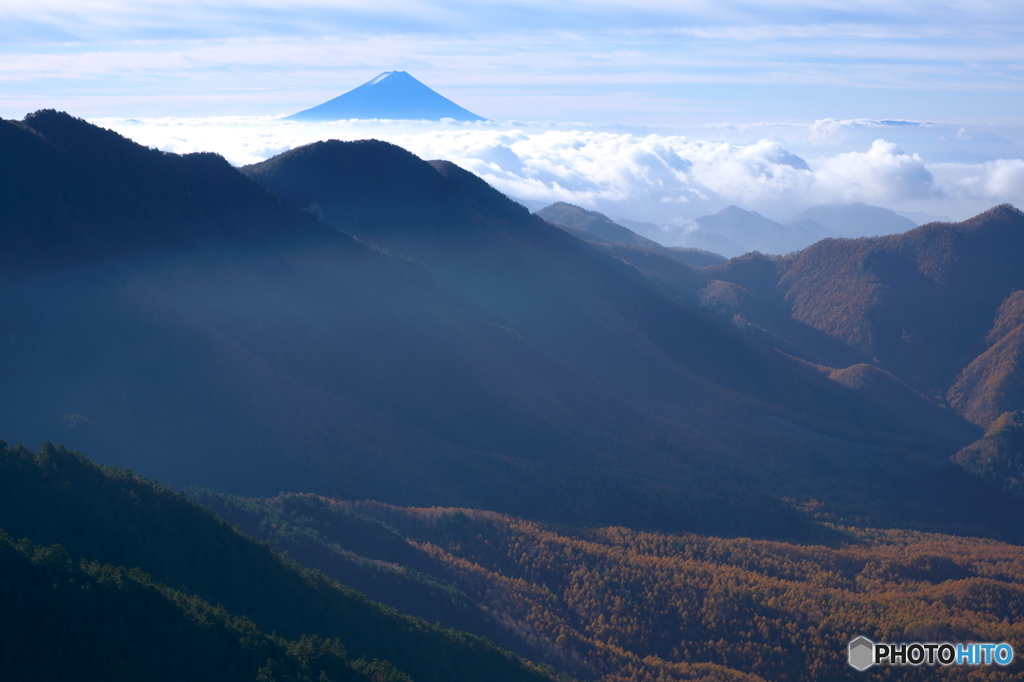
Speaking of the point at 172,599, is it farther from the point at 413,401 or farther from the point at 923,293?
the point at 923,293

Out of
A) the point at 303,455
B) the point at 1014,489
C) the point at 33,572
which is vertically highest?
the point at 33,572

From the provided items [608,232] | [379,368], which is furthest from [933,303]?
[379,368]

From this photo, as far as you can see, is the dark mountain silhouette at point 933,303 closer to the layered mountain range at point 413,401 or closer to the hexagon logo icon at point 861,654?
the layered mountain range at point 413,401

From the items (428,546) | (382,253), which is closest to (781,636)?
(428,546)

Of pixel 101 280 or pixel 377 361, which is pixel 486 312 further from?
pixel 101 280

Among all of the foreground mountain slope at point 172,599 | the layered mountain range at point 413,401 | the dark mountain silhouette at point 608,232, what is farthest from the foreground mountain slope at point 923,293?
the foreground mountain slope at point 172,599
